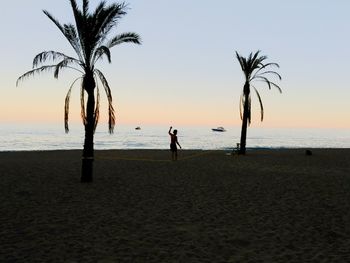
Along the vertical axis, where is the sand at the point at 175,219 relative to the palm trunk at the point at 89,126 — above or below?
below

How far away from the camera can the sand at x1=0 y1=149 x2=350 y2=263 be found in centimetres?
769

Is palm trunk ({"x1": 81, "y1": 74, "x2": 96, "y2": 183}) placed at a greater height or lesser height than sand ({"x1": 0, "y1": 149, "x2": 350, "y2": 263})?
greater

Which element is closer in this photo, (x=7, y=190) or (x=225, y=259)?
(x=225, y=259)

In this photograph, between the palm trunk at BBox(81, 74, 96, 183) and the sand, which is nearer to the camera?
the sand

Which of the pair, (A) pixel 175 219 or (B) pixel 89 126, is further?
(B) pixel 89 126

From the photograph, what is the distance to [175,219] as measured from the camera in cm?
1069

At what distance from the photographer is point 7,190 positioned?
50.4ft

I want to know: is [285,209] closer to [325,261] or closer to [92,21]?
[325,261]

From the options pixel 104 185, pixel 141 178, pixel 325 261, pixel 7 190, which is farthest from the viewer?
pixel 141 178

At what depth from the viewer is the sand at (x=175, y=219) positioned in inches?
303

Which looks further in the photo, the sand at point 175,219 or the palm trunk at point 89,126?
the palm trunk at point 89,126

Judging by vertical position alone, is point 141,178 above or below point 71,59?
below

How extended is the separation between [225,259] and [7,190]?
35.9 ft

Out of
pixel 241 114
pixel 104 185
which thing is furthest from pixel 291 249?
pixel 241 114
